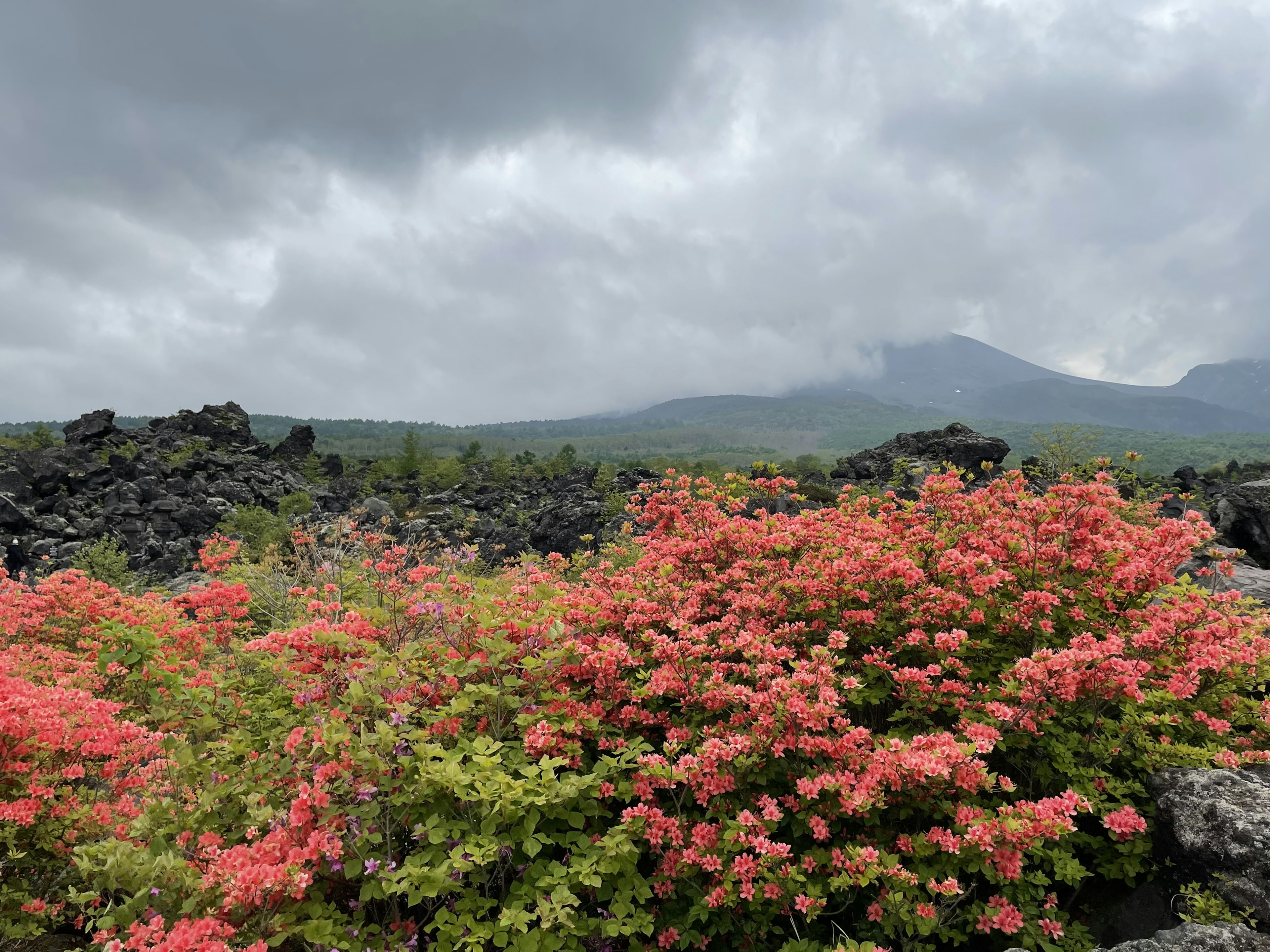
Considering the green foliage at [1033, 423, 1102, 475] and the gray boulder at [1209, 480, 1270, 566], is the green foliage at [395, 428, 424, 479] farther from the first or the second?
the gray boulder at [1209, 480, 1270, 566]

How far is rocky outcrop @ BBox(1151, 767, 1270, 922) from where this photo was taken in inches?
134

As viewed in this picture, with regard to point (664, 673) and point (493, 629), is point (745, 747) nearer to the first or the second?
point (664, 673)

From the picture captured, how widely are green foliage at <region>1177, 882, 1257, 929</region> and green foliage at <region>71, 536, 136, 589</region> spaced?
95.7 ft

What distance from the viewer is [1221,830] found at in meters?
3.55

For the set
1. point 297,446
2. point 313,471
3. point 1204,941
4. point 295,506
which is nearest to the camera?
point 1204,941

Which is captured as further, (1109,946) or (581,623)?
(581,623)

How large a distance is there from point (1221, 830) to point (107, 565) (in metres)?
32.2

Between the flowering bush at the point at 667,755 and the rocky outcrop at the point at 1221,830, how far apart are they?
191 mm

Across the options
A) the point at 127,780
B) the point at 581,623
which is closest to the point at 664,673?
the point at 581,623

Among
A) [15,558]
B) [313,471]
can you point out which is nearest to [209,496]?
[15,558]

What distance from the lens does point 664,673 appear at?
4250 mm

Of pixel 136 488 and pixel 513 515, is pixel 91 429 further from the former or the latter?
pixel 513 515

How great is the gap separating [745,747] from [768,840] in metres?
0.56

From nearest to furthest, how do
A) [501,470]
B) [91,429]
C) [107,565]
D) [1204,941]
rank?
1. [1204,941]
2. [107,565]
3. [91,429]
4. [501,470]
